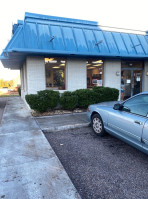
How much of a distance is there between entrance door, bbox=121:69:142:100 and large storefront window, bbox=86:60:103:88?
186 centimetres

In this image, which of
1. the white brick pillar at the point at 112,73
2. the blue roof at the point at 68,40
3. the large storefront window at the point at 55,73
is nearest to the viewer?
the blue roof at the point at 68,40

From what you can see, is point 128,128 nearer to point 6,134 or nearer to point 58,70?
point 6,134

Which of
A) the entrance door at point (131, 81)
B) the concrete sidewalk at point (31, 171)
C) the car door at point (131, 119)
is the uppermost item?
the entrance door at point (131, 81)

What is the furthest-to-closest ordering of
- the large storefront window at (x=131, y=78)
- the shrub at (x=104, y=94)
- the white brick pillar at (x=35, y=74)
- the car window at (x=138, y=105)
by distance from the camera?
the large storefront window at (x=131, y=78), the shrub at (x=104, y=94), the white brick pillar at (x=35, y=74), the car window at (x=138, y=105)

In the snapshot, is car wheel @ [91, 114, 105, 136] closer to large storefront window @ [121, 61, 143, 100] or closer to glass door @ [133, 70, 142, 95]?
large storefront window @ [121, 61, 143, 100]

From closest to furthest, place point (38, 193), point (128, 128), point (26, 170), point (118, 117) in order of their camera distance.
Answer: point (38, 193) → point (26, 170) → point (128, 128) → point (118, 117)

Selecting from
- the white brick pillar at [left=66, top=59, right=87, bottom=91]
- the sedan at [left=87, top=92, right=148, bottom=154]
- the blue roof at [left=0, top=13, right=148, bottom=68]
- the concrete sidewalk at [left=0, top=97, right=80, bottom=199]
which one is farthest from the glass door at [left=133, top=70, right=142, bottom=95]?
the concrete sidewalk at [left=0, top=97, right=80, bottom=199]

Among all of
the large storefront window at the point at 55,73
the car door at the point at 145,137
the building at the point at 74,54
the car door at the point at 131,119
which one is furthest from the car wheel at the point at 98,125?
the large storefront window at the point at 55,73

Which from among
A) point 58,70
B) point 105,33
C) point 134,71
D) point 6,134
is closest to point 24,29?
point 58,70

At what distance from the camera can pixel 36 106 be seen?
26.2 ft

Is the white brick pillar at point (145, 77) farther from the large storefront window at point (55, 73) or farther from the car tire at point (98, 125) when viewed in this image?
the car tire at point (98, 125)

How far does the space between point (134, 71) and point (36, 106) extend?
744 cm

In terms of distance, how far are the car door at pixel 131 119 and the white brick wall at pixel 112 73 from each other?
244 inches

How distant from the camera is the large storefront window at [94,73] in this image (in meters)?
10.2
